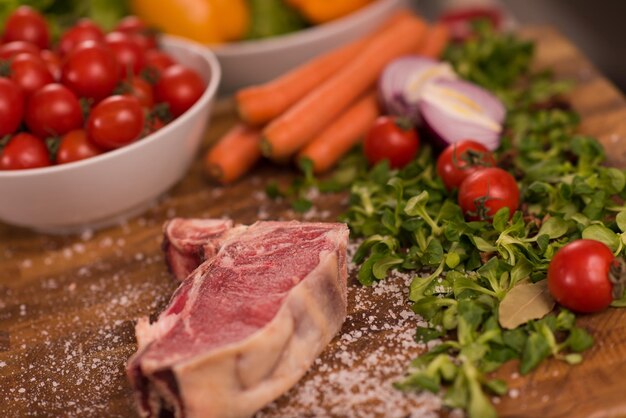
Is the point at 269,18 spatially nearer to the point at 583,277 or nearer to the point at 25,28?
the point at 25,28

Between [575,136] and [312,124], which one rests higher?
[575,136]

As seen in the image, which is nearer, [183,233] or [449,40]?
[183,233]

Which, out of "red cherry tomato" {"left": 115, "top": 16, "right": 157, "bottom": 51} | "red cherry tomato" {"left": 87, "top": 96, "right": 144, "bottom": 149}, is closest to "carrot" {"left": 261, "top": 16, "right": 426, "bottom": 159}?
"red cherry tomato" {"left": 87, "top": 96, "right": 144, "bottom": 149}

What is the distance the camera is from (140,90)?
8.39ft

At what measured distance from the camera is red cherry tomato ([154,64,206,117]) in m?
2.59

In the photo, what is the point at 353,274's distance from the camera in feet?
7.07

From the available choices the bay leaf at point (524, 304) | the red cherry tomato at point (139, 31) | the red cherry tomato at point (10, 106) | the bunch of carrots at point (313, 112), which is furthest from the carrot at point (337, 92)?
the bay leaf at point (524, 304)

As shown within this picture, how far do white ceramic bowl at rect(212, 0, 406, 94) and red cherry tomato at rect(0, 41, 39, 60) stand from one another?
35.2 inches

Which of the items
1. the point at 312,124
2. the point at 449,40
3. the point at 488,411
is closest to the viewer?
the point at 488,411

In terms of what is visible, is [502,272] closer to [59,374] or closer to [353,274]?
[353,274]

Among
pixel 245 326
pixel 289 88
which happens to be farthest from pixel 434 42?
pixel 245 326

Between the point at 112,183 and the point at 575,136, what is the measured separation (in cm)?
167

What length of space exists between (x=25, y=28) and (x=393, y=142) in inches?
58.5

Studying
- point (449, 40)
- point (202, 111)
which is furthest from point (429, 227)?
point (449, 40)
